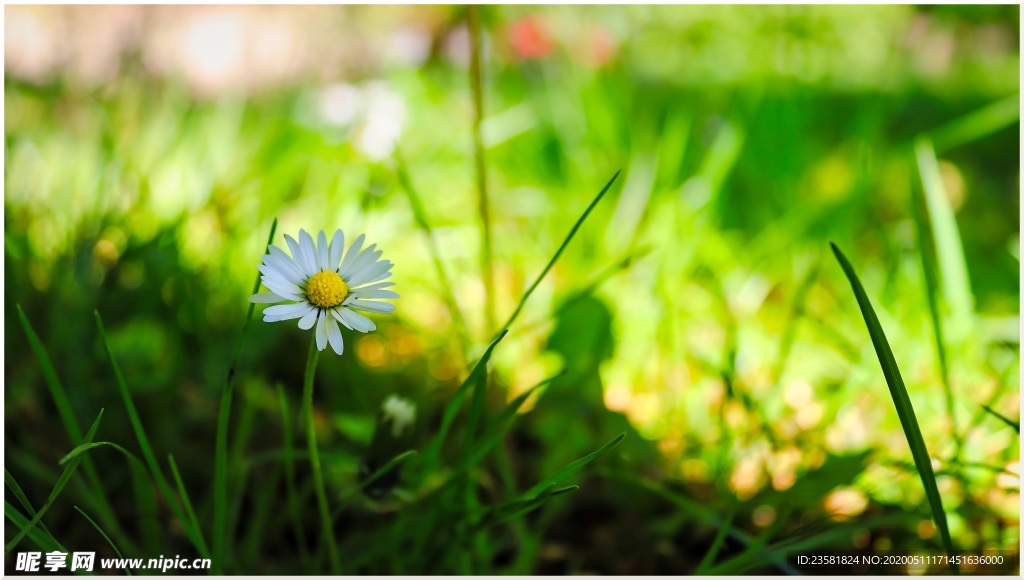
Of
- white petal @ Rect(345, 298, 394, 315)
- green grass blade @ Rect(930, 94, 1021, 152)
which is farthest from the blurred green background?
white petal @ Rect(345, 298, 394, 315)

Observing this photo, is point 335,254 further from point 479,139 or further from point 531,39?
point 531,39

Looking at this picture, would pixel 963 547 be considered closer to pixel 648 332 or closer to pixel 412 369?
pixel 648 332

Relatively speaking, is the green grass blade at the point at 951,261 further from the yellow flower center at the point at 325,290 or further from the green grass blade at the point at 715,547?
the yellow flower center at the point at 325,290

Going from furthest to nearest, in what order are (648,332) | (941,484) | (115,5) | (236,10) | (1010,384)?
(236,10) → (115,5) → (648,332) → (1010,384) → (941,484)

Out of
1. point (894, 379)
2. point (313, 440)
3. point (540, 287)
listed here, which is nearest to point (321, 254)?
point (313, 440)

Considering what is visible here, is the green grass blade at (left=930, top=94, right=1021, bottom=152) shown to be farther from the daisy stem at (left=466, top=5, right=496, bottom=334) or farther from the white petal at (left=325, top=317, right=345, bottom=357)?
the white petal at (left=325, top=317, right=345, bottom=357)

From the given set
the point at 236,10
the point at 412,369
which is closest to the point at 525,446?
the point at 412,369
